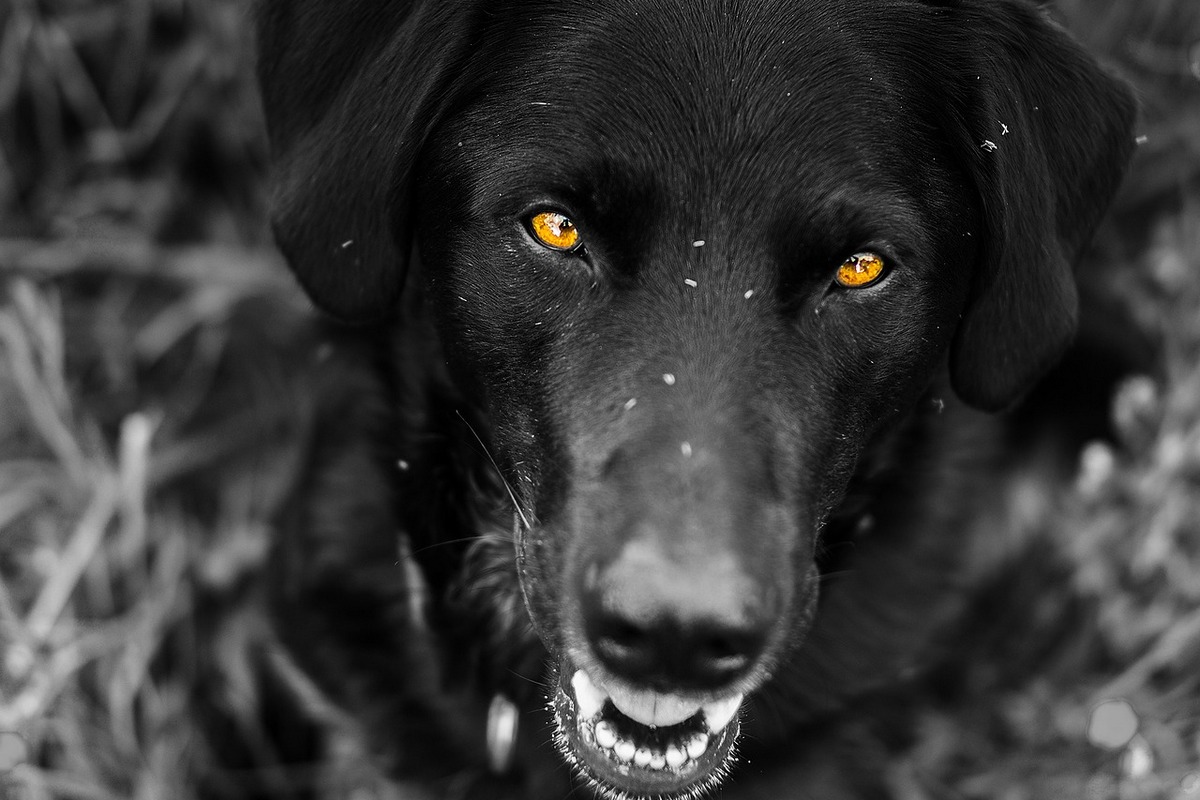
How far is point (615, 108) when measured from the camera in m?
1.88

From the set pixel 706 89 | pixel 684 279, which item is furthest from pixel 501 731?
pixel 706 89

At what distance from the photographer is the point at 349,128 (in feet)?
6.77

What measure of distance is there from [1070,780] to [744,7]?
1.94 m

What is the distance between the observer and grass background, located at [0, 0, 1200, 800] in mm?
2850

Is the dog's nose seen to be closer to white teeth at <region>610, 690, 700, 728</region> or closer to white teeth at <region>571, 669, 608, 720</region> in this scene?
white teeth at <region>610, 690, 700, 728</region>

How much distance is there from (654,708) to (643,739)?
8 centimetres

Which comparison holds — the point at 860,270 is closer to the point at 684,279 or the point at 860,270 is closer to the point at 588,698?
the point at 684,279

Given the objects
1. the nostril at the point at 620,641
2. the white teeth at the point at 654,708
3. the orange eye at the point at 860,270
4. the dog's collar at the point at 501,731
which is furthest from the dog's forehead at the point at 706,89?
the dog's collar at the point at 501,731

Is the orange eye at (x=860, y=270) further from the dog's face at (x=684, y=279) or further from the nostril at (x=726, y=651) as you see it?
the nostril at (x=726, y=651)

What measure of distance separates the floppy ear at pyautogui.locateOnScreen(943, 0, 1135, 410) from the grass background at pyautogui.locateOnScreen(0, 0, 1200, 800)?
2.42ft

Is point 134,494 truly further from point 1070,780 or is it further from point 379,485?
point 1070,780

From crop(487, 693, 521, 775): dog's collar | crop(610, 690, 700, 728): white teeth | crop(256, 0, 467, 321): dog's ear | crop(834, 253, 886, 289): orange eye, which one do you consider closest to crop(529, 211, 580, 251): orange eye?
crop(256, 0, 467, 321): dog's ear

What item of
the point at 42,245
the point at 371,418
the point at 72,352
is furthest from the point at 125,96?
the point at 371,418

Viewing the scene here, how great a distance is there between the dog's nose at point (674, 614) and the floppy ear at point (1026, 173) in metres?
0.73
